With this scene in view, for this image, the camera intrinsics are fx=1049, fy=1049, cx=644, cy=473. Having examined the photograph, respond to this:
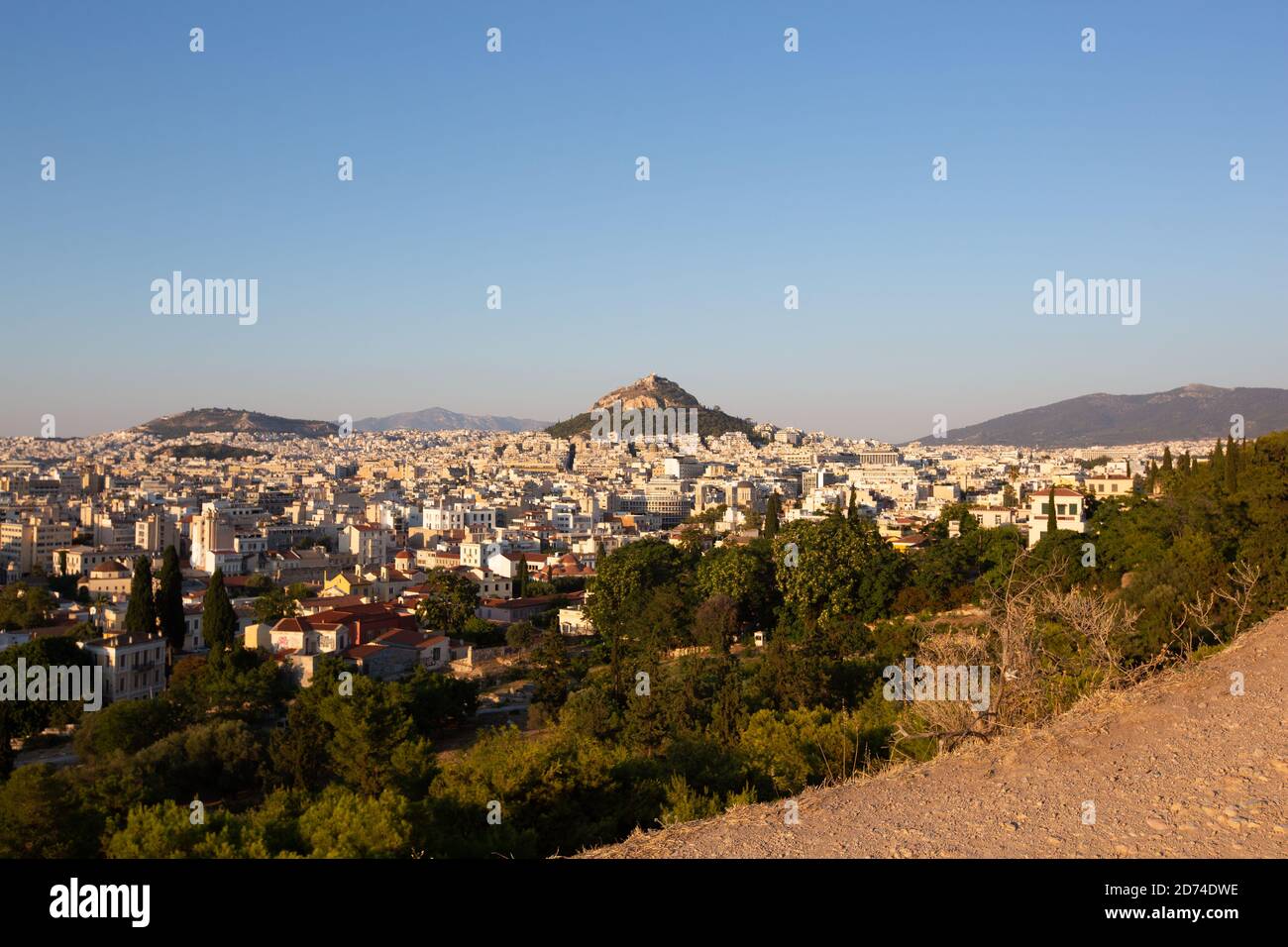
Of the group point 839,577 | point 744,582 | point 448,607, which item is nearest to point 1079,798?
point 839,577

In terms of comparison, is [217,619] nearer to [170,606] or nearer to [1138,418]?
[170,606]

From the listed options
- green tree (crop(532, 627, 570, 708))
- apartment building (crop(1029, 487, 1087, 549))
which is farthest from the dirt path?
apartment building (crop(1029, 487, 1087, 549))

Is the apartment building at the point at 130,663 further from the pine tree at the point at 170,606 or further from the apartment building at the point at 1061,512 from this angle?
the apartment building at the point at 1061,512

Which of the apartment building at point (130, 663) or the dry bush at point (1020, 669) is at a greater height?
the dry bush at point (1020, 669)

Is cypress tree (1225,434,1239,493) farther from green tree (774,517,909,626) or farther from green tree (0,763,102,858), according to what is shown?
green tree (0,763,102,858)

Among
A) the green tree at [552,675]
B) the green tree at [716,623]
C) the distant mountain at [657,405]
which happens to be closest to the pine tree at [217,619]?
the green tree at [552,675]
